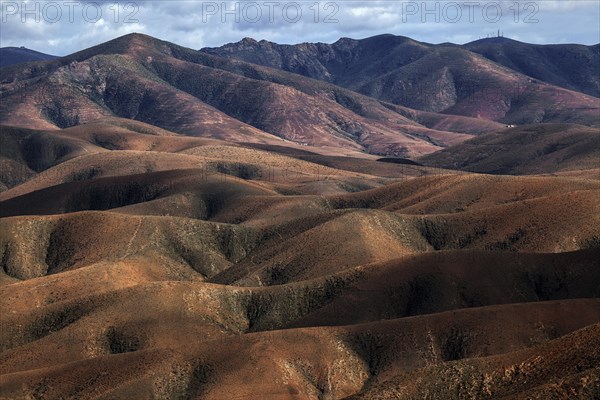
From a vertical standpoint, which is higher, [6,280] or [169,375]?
[169,375]

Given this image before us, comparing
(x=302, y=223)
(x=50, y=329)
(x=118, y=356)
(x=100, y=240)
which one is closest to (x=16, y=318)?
(x=50, y=329)

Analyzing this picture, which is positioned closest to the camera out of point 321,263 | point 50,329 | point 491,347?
point 491,347

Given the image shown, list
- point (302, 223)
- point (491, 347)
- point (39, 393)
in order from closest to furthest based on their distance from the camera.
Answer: point (39, 393) < point (491, 347) < point (302, 223)

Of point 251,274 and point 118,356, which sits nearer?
point 118,356

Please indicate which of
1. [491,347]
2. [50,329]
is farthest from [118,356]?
[491,347]

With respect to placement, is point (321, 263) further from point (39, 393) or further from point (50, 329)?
point (39, 393)

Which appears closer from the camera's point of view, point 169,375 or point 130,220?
point 169,375

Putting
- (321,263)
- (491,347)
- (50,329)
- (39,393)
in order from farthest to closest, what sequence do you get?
(321,263)
(50,329)
(491,347)
(39,393)

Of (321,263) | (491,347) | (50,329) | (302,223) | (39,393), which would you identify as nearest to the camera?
(39,393)

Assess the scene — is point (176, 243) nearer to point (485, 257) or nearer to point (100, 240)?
point (100, 240)
